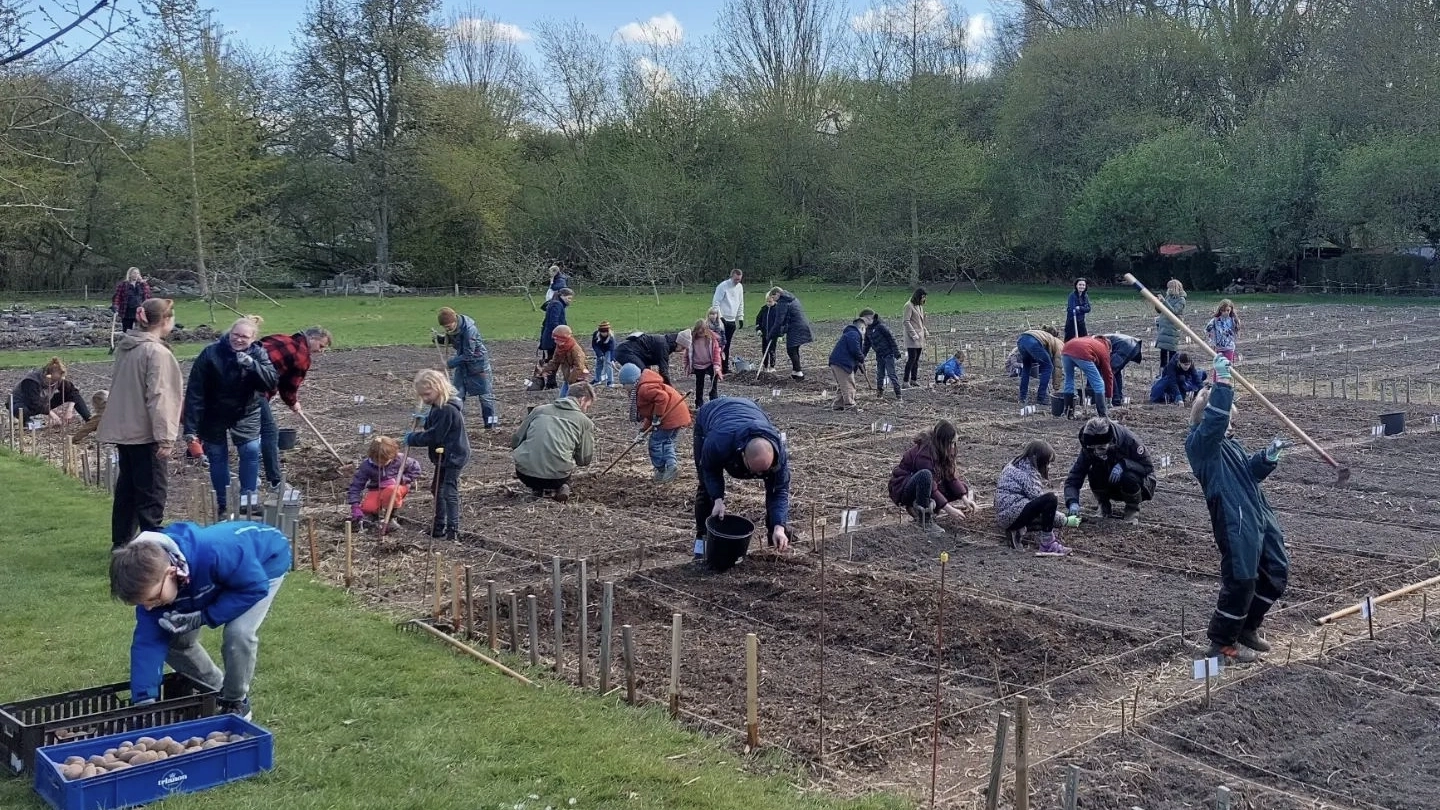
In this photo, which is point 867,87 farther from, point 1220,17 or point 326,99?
point 326,99

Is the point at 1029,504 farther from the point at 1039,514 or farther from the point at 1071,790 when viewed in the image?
the point at 1071,790

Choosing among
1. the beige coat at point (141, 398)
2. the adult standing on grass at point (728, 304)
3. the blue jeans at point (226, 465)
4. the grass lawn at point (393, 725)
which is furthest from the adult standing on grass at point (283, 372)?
the adult standing on grass at point (728, 304)

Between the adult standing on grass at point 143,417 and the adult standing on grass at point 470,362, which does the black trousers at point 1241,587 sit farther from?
the adult standing on grass at point 470,362

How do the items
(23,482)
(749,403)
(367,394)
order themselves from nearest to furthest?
(749,403)
(23,482)
(367,394)

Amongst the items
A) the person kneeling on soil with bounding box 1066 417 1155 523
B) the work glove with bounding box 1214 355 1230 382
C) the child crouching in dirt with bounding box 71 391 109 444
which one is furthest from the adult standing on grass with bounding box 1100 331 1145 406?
the child crouching in dirt with bounding box 71 391 109 444

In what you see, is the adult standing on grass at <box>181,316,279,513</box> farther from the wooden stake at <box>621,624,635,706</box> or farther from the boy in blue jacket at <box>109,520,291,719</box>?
the wooden stake at <box>621,624,635,706</box>

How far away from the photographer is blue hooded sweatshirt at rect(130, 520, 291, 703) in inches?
206

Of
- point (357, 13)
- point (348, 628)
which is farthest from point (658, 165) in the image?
point (348, 628)

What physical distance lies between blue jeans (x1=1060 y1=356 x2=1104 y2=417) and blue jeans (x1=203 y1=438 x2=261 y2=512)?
10.3 meters

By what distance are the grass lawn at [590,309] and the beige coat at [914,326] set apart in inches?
365

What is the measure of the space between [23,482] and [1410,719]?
12201 millimetres

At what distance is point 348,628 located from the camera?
7.52m

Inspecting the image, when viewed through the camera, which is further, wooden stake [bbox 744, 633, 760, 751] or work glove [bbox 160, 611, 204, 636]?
wooden stake [bbox 744, 633, 760, 751]

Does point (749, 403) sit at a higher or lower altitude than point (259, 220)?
lower
